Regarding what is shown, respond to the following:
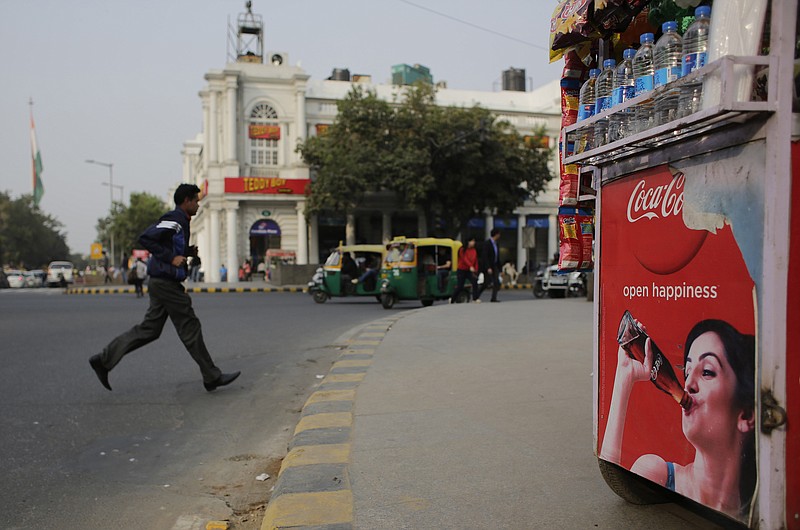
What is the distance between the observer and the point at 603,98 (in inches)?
117

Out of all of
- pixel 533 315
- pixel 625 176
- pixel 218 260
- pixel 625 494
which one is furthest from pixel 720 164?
pixel 218 260

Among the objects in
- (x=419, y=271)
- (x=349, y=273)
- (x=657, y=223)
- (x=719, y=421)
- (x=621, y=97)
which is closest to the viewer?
(x=719, y=421)

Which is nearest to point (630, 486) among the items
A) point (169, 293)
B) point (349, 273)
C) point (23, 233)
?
point (169, 293)

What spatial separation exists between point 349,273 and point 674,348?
18.4 metres

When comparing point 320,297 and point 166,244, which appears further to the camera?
point 320,297

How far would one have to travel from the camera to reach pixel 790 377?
209cm

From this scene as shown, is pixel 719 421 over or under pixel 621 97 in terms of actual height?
under

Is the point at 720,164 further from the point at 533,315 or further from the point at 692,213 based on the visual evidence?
the point at 533,315

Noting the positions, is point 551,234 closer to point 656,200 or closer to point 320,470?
point 320,470

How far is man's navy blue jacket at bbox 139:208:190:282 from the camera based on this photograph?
244 inches

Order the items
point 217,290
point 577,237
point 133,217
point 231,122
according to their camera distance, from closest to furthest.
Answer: point 577,237, point 217,290, point 231,122, point 133,217

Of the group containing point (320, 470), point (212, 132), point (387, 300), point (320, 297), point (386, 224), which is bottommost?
point (320, 297)

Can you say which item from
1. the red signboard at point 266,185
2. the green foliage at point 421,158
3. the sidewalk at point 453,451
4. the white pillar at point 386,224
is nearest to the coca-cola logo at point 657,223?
the sidewalk at point 453,451

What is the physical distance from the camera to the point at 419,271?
1905cm
